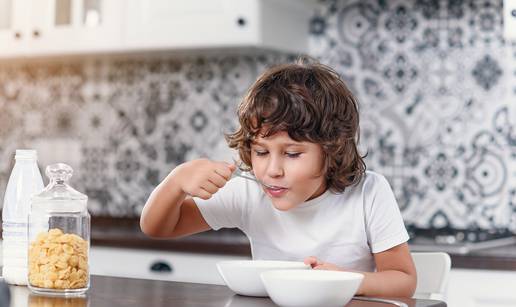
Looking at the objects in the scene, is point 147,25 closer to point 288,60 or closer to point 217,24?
point 217,24

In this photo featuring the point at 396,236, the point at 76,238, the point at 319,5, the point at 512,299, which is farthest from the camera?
the point at 319,5

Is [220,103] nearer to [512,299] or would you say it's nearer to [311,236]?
[512,299]

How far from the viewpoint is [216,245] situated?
283 centimetres

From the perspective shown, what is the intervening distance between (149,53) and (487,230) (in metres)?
1.35

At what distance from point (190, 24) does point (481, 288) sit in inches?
51.5

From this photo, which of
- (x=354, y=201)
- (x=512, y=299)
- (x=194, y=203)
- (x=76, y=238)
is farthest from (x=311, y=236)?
(x=512, y=299)

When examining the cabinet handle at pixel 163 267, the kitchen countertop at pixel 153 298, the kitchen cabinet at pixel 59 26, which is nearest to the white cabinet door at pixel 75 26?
the kitchen cabinet at pixel 59 26

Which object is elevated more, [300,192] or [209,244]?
[300,192]

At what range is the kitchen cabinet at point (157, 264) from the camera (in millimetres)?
2873

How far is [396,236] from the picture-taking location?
5.74 ft

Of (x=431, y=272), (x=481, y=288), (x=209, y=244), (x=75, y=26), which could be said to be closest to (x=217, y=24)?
(x=75, y=26)

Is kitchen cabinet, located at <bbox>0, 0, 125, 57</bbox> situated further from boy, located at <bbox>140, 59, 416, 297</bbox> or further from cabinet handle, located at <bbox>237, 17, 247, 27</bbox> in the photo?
boy, located at <bbox>140, 59, 416, 297</bbox>

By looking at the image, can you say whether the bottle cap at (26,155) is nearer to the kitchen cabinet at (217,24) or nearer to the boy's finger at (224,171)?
the boy's finger at (224,171)

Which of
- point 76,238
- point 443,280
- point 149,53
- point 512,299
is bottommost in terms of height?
point 512,299
